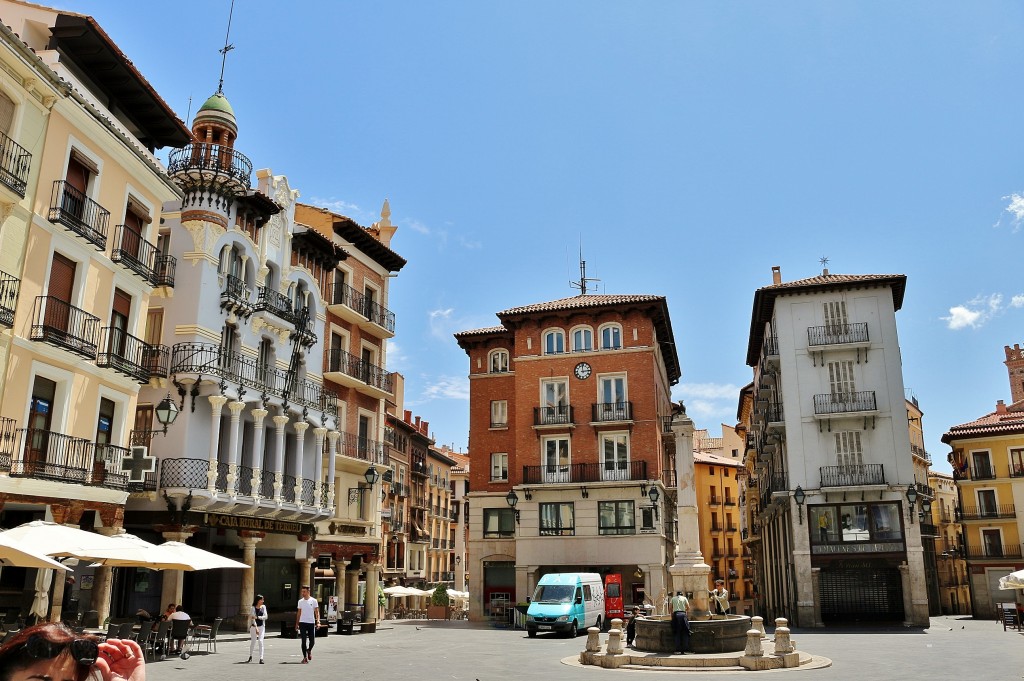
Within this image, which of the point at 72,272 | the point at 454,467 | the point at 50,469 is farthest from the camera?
the point at 454,467

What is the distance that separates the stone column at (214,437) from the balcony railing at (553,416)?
20.4m

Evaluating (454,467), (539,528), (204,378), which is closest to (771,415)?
(539,528)

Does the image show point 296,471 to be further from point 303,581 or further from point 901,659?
point 901,659

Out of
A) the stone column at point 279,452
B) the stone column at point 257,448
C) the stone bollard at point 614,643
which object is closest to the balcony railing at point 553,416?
the stone column at point 279,452

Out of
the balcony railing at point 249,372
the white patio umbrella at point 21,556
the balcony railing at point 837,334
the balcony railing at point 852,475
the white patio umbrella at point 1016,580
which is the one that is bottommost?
the white patio umbrella at point 1016,580

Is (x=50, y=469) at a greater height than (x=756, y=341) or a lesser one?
lesser

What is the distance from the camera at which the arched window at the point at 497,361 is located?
50.6 m

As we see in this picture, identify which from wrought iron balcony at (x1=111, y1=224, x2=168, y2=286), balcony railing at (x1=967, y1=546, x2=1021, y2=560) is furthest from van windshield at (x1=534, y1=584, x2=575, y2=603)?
balcony railing at (x1=967, y1=546, x2=1021, y2=560)

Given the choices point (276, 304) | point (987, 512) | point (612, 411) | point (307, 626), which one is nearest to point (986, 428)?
point (987, 512)

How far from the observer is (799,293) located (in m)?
43.9

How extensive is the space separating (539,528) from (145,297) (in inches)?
1011

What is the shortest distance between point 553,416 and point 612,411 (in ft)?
10.7

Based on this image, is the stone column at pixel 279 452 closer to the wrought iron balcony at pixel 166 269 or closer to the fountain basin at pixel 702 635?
the wrought iron balcony at pixel 166 269

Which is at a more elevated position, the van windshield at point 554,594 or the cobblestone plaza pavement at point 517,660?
the van windshield at point 554,594
